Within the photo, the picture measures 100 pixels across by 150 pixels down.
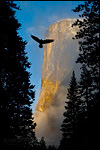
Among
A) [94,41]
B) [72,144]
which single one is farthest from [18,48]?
[72,144]

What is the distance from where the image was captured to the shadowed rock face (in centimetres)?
11348

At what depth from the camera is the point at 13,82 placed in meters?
10.9

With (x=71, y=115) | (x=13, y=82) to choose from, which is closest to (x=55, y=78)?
(x=71, y=115)

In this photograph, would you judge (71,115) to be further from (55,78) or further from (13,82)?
(55,78)

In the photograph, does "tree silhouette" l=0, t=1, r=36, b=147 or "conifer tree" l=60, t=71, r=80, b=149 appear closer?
"tree silhouette" l=0, t=1, r=36, b=147

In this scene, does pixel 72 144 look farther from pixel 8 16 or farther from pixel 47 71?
pixel 47 71

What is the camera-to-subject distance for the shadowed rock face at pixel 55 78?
113481mm

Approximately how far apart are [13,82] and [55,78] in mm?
117976

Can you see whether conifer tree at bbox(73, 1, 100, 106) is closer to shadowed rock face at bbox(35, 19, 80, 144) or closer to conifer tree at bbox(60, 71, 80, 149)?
conifer tree at bbox(60, 71, 80, 149)

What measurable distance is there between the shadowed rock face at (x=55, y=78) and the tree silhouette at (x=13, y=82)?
96.6 metres

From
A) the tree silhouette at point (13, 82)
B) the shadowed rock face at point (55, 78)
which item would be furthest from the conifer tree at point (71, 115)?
the shadowed rock face at point (55, 78)

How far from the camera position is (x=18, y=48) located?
1216cm

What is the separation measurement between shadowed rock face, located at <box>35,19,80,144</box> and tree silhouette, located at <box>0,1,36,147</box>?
317 ft

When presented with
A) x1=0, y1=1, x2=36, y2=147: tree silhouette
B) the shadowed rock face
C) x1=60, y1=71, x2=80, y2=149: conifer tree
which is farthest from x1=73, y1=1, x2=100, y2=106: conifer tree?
the shadowed rock face
